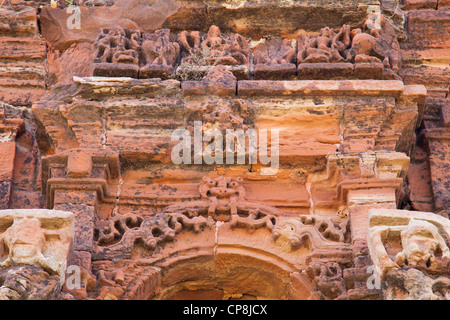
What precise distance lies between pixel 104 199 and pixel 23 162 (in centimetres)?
126

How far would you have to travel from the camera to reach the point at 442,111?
9.74m

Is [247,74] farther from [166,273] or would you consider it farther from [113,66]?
[166,273]

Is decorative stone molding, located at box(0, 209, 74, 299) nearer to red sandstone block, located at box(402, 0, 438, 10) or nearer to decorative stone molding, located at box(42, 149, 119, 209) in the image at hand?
decorative stone molding, located at box(42, 149, 119, 209)

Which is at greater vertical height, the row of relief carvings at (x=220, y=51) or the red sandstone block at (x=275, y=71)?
the row of relief carvings at (x=220, y=51)

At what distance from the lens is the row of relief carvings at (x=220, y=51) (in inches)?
369

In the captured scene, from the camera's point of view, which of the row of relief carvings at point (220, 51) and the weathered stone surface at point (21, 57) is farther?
the weathered stone surface at point (21, 57)

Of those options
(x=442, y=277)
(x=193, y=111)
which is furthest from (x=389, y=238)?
(x=193, y=111)

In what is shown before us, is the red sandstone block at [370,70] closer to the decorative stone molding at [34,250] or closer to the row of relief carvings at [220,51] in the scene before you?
the row of relief carvings at [220,51]

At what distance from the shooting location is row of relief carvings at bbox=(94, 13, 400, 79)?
30.7 feet

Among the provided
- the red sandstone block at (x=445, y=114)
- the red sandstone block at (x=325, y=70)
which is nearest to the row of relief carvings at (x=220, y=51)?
the red sandstone block at (x=325, y=70)

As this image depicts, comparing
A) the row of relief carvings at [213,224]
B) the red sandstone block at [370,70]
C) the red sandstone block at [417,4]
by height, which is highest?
the red sandstone block at [417,4]

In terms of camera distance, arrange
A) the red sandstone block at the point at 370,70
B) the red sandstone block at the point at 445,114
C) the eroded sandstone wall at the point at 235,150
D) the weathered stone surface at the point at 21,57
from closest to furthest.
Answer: the eroded sandstone wall at the point at 235,150
the red sandstone block at the point at 370,70
the red sandstone block at the point at 445,114
the weathered stone surface at the point at 21,57

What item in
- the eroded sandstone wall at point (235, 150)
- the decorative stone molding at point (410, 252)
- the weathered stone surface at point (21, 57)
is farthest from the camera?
the weathered stone surface at point (21, 57)

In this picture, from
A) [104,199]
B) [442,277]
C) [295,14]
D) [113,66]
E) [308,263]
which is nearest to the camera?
[442,277]
